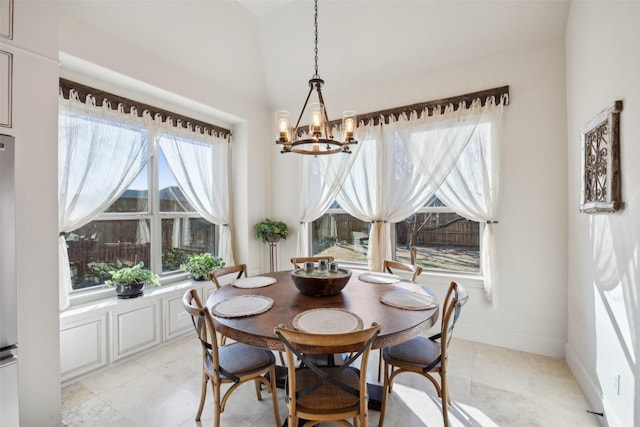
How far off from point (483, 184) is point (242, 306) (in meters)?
2.69

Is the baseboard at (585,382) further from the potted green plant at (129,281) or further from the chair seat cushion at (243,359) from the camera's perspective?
the potted green plant at (129,281)

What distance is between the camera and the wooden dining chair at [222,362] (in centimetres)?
169

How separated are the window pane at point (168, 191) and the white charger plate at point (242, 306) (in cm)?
219

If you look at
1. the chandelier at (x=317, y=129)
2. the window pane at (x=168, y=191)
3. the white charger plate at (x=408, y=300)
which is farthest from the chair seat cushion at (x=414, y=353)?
the window pane at (x=168, y=191)

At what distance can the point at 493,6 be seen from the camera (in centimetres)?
271

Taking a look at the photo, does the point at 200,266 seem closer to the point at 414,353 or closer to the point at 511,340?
the point at 414,353

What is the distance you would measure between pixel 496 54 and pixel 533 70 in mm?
394

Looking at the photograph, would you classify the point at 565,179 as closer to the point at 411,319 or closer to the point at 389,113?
the point at 389,113

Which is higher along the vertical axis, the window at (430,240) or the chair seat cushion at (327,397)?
the window at (430,240)

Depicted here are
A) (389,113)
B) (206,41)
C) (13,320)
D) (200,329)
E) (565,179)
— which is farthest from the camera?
(389,113)

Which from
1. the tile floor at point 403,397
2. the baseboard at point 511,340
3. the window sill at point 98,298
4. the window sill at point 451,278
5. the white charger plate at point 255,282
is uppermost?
the white charger plate at point 255,282

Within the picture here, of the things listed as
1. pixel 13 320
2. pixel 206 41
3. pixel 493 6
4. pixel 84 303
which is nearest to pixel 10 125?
pixel 13 320

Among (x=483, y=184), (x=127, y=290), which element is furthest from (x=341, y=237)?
(x=127, y=290)

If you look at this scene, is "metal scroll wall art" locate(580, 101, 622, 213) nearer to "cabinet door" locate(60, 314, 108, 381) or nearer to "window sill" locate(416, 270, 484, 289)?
"window sill" locate(416, 270, 484, 289)
